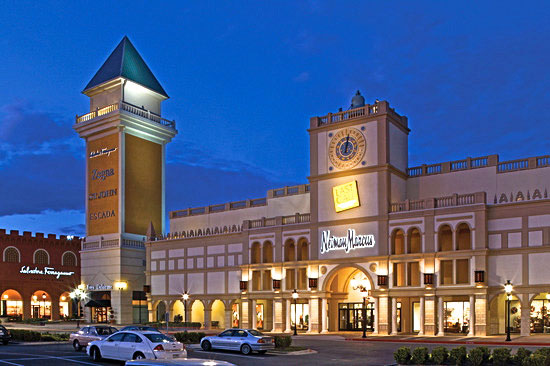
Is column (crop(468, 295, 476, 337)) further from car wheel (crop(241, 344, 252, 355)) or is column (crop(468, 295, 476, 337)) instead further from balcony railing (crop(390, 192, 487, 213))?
car wheel (crop(241, 344, 252, 355))

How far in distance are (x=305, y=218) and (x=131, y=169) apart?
25.6 m

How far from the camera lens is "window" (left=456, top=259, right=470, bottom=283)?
46000 mm

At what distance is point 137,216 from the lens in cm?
7231

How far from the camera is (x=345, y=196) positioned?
5206 centimetres

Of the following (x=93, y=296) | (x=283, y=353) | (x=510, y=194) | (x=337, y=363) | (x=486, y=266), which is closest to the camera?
(x=337, y=363)

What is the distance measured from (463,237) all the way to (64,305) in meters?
58.8

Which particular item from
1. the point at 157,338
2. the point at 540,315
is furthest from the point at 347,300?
the point at 157,338

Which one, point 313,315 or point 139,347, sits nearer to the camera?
point 139,347

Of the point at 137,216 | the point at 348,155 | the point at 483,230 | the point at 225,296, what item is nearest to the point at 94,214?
the point at 137,216

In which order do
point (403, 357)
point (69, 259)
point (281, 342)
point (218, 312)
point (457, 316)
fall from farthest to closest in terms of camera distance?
point (69, 259) < point (218, 312) < point (457, 316) < point (281, 342) < point (403, 357)

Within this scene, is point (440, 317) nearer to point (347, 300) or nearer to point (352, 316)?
point (352, 316)

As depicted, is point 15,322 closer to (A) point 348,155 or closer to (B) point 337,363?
(A) point 348,155

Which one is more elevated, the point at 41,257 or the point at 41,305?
the point at 41,257

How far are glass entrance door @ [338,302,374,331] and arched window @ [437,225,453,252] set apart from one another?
8685 mm
